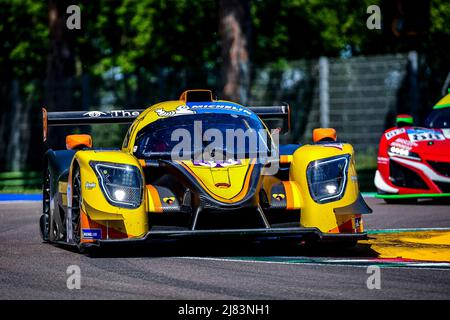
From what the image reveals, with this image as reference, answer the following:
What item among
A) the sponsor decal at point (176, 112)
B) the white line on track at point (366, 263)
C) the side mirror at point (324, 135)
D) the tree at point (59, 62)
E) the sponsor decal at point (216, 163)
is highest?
the tree at point (59, 62)

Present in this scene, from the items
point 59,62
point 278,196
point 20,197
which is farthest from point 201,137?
point 59,62

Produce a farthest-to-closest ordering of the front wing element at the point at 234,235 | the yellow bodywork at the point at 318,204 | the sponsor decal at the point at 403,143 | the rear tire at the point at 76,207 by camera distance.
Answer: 1. the sponsor decal at the point at 403,143
2. the rear tire at the point at 76,207
3. the yellow bodywork at the point at 318,204
4. the front wing element at the point at 234,235

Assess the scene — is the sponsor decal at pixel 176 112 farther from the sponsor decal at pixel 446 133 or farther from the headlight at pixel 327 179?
the sponsor decal at pixel 446 133

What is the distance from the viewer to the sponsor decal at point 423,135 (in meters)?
15.7

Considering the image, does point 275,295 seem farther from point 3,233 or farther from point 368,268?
point 3,233

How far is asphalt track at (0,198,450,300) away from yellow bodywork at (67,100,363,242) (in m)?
0.27

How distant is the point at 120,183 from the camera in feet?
30.9

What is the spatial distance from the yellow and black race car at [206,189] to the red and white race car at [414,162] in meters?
5.27

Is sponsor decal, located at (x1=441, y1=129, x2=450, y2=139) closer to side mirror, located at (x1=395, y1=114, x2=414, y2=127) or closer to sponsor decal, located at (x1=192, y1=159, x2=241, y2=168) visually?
side mirror, located at (x1=395, y1=114, x2=414, y2=127)

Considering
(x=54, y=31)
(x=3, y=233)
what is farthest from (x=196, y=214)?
(x=54, y=31)

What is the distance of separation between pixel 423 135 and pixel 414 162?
0.46 meters

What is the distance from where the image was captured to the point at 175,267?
868cm

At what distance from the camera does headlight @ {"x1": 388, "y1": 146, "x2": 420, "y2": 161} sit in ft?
51.0

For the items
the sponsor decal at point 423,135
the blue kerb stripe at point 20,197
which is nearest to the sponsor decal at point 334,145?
the sponsor decal at point 423,135
